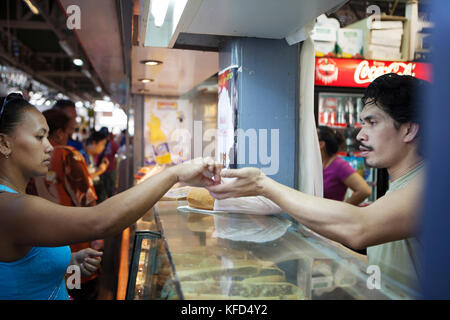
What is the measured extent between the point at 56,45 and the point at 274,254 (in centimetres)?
1435

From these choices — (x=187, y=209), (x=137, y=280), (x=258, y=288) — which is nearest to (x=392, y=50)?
(x=187, y=209)

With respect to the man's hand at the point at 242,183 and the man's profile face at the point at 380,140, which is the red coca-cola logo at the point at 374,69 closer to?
the man's profile face at the point at 380,140

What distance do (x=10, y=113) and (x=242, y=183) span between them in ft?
3.04

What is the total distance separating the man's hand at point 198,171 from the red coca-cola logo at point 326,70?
3.33 meters

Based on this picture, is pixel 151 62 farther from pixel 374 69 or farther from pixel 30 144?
pixel 374 69

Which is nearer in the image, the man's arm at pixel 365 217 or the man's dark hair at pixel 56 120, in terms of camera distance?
the man's arm at pixel 365 217

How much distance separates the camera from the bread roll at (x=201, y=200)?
7.02 ft

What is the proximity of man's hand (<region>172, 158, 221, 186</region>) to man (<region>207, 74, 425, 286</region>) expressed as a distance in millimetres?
51

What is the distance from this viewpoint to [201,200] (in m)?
2.15

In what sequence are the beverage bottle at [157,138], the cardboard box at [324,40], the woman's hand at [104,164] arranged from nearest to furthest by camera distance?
the cardboard box at [324,40]
the beverage bottle at [157,138]
the woman's hand at [104,164]

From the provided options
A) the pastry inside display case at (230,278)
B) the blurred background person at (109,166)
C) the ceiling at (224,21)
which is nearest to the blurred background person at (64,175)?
the ceiling at (224,21)

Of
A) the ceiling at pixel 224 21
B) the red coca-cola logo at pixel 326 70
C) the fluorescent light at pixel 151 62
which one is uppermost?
the red coca-cola logo at pixel 326 70

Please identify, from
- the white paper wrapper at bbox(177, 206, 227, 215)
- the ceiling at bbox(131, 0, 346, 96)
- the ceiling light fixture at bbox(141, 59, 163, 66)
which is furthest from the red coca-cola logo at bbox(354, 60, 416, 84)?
the white paper wrapper at bbox(177, 206, 227, 215)

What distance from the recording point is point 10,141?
1.49m
